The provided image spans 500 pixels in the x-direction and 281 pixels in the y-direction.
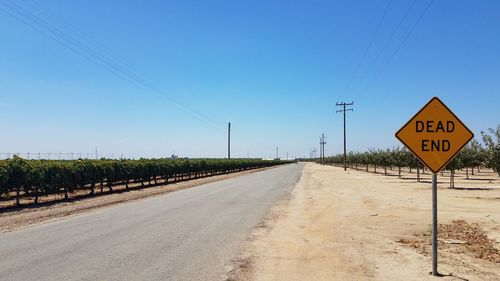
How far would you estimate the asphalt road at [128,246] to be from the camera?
25.5ft

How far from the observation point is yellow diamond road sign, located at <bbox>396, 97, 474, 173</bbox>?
7727 millimetres

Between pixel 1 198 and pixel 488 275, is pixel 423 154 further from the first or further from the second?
pixel 1 198

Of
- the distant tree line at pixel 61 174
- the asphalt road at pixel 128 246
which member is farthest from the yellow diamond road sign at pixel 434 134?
the distant tree line at pixel 61 174

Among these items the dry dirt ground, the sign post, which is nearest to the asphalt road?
the dry dirt ground

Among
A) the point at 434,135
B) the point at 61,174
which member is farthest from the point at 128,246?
the point at 61,174

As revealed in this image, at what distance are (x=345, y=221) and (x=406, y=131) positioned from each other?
8433mm

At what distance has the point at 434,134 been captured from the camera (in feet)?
25.7

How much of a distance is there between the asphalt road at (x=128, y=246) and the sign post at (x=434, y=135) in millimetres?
3827

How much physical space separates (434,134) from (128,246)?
6711mm

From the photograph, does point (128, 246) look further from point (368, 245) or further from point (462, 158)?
point (462, 158)

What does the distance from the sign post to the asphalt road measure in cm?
Result: 383

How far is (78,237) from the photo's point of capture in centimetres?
1165

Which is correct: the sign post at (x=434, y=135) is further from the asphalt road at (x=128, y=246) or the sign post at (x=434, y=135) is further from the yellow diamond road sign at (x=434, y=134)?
the asphalt road at (x=128, y=246)

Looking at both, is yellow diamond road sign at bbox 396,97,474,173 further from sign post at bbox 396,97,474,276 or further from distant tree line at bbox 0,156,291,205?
distant tree line at bbox 0,156,291,205
